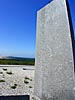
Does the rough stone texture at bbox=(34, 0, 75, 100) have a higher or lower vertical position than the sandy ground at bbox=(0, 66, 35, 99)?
higher

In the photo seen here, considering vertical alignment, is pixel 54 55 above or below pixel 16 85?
above

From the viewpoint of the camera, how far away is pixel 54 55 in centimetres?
293

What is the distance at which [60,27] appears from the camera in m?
2.84

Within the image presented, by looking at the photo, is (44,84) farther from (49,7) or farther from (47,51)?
(49,7)

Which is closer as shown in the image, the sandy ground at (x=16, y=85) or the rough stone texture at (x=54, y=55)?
the rough stone texture at (x=54, y=55)

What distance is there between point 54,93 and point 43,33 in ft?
3.66

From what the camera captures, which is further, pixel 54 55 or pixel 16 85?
pixel 16 85

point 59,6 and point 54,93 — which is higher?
point 59,6

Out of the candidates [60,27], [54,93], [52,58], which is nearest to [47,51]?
[52,58]

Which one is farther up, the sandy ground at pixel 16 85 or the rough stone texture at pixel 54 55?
the rough stone texture at pixel 54 55

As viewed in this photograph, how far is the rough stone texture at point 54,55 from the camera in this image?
266 cm

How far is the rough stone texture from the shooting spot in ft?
8.73

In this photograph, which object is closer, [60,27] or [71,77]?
[71,77]

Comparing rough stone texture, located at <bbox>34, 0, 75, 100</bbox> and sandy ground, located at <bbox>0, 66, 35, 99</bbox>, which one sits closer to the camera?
rough stone texture, located at <bbox>34, 0, 75, 100</bbox>
